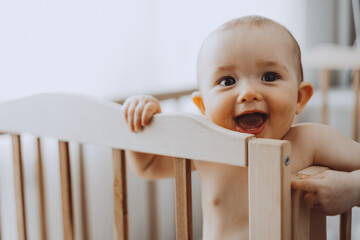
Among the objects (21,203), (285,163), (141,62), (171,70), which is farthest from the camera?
(171,70)

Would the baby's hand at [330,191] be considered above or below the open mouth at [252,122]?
below

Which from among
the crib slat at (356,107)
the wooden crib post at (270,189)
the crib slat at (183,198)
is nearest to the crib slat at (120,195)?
the crib slat at (183,198)

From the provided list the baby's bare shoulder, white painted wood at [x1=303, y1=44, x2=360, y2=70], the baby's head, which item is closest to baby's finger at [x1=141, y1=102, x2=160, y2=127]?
the baby's head

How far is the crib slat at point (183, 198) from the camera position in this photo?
0.58 metres

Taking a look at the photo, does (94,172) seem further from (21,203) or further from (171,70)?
(21,203)

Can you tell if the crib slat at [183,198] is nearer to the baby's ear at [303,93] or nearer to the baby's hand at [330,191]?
the baby's hand at [330,191]

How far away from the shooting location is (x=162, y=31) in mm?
1652

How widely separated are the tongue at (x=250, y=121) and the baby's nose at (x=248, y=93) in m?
0.03

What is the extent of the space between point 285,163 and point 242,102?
0.17m

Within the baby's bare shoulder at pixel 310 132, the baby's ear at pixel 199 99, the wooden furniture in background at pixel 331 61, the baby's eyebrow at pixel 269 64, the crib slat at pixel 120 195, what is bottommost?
the crib slat at pixel 120 195

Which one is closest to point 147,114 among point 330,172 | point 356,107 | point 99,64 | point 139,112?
point 139,112

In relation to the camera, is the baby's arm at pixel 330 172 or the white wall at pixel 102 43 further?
the white wall at pixel 102 43

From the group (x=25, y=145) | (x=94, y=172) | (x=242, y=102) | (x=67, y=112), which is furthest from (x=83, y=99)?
(x=94, y=172)

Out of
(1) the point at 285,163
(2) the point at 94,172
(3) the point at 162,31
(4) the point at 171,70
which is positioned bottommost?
(2) the point at 94,172
